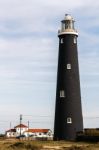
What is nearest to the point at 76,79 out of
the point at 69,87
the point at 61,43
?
the point at 69,87

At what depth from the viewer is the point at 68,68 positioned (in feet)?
188

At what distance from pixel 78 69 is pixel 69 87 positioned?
10.0 ft

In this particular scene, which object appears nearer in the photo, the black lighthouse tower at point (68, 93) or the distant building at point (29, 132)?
the black lighthouse tower at point (68, 93)

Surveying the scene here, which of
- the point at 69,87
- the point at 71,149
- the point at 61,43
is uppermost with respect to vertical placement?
the point at 61,43

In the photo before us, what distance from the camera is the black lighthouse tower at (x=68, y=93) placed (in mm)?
56344

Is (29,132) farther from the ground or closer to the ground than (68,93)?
closer to the ground

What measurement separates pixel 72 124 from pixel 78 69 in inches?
Result: 284

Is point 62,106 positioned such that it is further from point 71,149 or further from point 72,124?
point 71,149

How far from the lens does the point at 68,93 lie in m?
56.6

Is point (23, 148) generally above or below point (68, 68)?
below

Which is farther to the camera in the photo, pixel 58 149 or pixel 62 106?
pixel 62 106

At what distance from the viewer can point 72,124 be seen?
5644 cm

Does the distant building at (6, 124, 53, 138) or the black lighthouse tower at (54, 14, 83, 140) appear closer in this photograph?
the black lighthouse tower at (54, 14, 83, 140)

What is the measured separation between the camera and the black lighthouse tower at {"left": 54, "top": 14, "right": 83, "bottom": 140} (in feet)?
185
